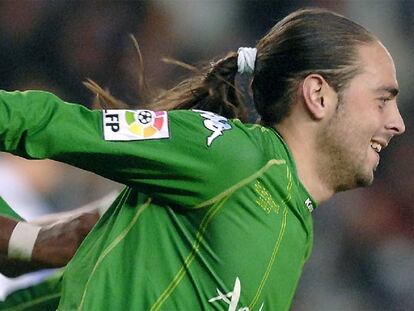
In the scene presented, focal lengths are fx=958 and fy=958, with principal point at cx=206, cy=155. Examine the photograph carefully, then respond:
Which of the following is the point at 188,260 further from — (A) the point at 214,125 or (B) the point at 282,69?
(B) the point at 282,69

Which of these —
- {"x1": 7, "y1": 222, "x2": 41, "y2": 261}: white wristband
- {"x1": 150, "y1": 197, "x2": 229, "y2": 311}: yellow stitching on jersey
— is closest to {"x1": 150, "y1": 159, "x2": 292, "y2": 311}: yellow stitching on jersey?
{"x1": 150, "y1": 197, "x2": 229, "y2": 311}: yellow stitching on jersey

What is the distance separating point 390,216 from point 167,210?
2023 millimetres

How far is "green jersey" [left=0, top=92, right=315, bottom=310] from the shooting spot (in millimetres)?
1658

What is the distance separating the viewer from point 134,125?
5.51ft

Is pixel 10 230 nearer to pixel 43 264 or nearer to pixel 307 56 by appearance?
pixel 43 264

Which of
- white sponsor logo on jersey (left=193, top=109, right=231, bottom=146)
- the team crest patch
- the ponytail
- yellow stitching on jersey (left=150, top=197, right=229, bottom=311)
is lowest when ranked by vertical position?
yellow stitching on jersey (left=150, top=197, right=229, bottom=311)

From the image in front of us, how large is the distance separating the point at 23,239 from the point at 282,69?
75 cm

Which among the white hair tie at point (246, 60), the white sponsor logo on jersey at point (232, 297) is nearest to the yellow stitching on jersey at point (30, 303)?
the white sponsor logo on jersey at point (232, 297)

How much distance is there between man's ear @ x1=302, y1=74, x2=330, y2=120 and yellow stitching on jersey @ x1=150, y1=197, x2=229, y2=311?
1.16 feet

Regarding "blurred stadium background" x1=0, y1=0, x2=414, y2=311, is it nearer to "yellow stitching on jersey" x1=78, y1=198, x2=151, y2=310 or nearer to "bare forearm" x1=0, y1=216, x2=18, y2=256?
"bare forearm" x1=0, y1=216, x2=18, y2=256

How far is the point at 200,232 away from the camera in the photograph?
1756 millimetres

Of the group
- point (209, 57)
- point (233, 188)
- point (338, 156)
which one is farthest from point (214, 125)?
point (209, 57)

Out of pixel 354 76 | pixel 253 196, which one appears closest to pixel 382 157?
pixel 354 76

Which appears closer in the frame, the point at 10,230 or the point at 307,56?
the point at 307,56
